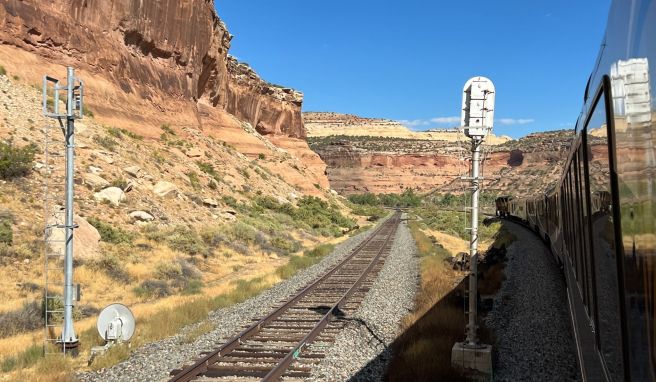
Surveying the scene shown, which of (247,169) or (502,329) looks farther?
(247,169)

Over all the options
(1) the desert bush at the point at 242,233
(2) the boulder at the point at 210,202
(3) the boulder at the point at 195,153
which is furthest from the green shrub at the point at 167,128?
(1) the desert bush at the point at 242,233

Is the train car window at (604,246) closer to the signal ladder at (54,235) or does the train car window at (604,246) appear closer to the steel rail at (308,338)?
the steel rail at (308,338)

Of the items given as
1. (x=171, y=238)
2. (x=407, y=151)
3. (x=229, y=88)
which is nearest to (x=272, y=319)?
(x=171, y=238)

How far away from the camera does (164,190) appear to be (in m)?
30.9

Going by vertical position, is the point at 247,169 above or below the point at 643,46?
above

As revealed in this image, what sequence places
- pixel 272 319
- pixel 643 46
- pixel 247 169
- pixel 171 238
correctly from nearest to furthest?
pixel 643 46 → pixel 272 319 → pixel 171 238 → pixel 247 169

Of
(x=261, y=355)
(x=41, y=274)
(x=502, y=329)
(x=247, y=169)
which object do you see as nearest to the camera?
(x=261, y=355)

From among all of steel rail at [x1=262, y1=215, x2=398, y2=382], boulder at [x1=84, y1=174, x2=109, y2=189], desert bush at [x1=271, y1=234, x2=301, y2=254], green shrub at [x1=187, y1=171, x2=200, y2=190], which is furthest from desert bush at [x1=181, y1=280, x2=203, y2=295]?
green shrub at [x1=187, y1=171, x2=200, y2=190]

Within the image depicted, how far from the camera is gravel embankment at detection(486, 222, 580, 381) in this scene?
816 centimetres

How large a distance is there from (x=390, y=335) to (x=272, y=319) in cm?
291

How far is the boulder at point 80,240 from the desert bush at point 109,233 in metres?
0.71

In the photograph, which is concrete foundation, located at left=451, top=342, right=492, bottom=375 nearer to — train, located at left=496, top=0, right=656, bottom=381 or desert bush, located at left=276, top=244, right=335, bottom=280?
train, located at left=496, top=0, right=656, bottom=381

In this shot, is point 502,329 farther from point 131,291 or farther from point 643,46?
point 131,291

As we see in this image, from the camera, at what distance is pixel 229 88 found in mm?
66250
